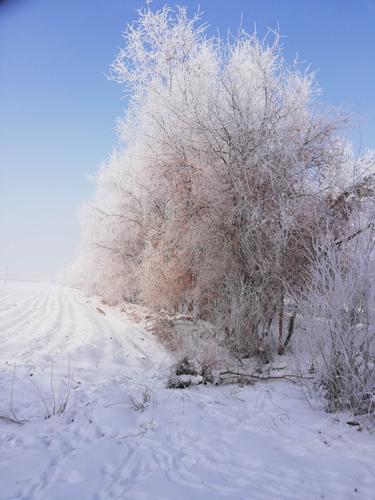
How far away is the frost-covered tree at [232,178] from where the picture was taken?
7141 mm

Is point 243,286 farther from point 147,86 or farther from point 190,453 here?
point 147,86

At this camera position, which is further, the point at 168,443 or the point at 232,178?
the point at 232,178

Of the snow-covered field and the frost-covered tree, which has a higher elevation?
the frost-covered tree

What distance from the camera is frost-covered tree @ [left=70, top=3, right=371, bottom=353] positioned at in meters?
7.14

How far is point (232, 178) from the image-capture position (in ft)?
25.4

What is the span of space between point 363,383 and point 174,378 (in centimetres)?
255

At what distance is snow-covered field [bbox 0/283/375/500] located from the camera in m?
2.64

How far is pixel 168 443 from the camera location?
3414 millimetres

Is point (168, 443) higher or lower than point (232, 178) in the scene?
lower

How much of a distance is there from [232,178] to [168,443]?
5.58 meters

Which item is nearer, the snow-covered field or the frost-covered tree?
the snow-covered field

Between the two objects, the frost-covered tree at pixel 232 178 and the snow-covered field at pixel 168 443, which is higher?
the frost-covered tree at pixel 232 178

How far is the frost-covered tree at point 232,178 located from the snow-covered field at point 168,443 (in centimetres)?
231

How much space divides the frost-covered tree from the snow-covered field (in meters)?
2.31
